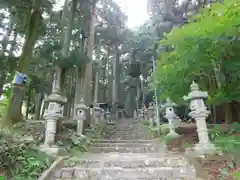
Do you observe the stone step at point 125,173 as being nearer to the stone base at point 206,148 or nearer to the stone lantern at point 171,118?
the stone base at point 206,148

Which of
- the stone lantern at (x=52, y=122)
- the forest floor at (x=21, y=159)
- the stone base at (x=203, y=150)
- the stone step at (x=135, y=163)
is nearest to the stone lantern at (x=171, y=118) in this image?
the stone base at (x=203, y=150)

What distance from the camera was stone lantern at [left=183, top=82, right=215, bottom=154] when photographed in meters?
4.29

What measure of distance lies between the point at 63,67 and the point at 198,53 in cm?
618

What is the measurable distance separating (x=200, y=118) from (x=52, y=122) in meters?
3.69

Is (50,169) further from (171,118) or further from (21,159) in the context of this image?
(171,118)

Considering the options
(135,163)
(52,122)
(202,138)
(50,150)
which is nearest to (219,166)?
(202,138)

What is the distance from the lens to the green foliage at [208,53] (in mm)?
4456

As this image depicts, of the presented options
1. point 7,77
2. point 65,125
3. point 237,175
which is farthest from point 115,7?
point 237,175

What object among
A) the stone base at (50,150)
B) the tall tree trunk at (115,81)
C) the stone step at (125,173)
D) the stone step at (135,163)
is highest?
the tall tree trunk at (115,81)

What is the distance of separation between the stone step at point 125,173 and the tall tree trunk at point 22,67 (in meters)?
4.08

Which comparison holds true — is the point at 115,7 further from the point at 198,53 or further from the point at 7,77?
the point at 198,53

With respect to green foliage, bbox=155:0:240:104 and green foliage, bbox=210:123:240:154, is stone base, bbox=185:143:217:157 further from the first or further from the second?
green foliage, bbox=155:0:240:104

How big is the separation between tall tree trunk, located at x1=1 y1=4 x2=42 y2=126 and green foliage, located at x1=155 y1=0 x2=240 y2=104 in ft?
16.4

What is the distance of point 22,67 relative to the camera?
24.4 feet
